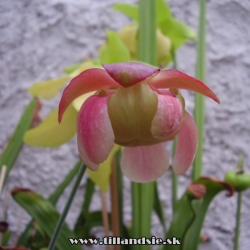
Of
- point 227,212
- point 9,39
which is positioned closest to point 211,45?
point 227,212

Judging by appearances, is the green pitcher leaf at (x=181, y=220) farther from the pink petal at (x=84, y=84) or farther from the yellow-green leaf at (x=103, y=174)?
the pink petal at (x=84, y=84)

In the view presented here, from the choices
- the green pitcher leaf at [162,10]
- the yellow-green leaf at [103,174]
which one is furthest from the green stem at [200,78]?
the yellow-green leaf at [103,174]

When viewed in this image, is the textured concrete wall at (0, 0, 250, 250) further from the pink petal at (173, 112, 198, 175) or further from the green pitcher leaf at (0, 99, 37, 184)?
the pink petal at (173, 112, 198, 175)

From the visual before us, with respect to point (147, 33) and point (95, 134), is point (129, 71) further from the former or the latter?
point (147, 33)

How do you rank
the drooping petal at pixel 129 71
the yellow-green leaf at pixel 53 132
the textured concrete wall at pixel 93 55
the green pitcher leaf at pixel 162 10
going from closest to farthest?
the drooping petal at pixel 129 71
the yellow-green leaf at pixel 53 132
the green pitcher leaf at pixel 162 10
the textured concrete wall at pixel 93 55

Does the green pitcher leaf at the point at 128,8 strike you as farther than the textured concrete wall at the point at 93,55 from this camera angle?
No
